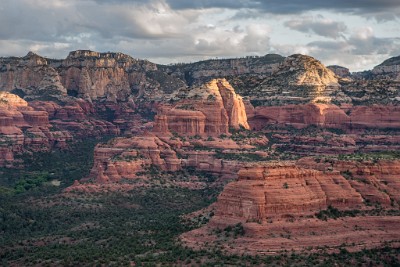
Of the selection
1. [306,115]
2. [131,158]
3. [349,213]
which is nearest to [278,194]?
[349,213]

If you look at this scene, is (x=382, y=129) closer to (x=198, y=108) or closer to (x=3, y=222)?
(x=198, y=108)

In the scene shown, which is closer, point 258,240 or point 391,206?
point 258,240

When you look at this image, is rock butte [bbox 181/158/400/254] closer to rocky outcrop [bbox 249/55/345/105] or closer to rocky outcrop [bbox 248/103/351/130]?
rocky outcrop [bbox 248/103/351/130]

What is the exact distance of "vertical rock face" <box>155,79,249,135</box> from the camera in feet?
528

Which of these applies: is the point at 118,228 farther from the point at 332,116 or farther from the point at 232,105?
the point at 332,116

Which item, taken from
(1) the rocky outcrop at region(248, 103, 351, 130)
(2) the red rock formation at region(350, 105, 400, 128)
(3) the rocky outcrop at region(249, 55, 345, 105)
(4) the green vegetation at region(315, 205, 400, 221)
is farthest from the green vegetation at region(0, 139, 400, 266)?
(2) the red rock formation at region(350, 105, 400, 128)

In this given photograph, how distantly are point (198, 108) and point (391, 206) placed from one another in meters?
61.3

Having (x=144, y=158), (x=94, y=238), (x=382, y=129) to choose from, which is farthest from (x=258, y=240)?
(x=382, y=129)

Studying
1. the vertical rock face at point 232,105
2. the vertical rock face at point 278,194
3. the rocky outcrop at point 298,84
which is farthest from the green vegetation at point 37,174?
the vertical rock face at point 278,194

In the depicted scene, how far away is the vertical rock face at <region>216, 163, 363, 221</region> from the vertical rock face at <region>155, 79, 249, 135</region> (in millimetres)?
57502

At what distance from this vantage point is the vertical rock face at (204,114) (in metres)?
161

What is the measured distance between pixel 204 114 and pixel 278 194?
211 ft

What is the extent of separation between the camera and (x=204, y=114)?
16225 cm

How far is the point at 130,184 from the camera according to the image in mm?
148125
